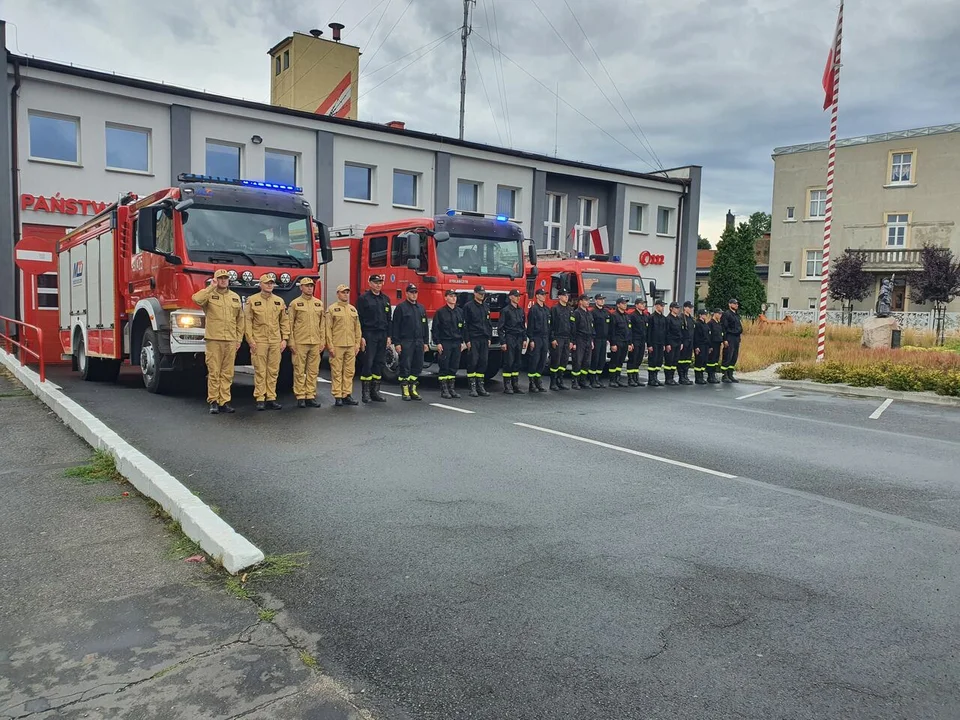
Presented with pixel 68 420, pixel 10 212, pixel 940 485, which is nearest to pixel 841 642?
pixel 940 485

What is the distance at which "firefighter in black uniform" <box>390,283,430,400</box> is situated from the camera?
1252cm

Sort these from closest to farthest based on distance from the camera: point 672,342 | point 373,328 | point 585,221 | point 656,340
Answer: point 373,328 < point 656,340 < point 672,342 < point 585,221

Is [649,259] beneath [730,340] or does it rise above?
above

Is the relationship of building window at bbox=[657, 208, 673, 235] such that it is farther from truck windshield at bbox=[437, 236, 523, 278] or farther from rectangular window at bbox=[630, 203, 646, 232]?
truck windshield at bbox=[437, 236, 523, 278]

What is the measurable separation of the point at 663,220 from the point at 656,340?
19.4 metres

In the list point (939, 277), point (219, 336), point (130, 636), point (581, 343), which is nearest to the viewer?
point (130, 636)

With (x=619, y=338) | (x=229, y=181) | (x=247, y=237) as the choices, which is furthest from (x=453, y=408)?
(x=619, y=338)

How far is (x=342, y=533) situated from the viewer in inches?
200

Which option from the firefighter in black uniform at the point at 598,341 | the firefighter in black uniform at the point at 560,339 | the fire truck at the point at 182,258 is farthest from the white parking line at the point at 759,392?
the fire truck at the point at 182,258

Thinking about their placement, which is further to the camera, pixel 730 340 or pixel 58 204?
pixel 58 204

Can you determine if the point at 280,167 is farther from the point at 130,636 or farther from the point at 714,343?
the point at 130,636

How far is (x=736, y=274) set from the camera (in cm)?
4494

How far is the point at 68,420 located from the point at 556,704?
7.55 m

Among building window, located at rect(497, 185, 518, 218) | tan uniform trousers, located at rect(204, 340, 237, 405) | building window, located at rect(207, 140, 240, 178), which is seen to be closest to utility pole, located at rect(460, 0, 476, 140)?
building window, located at rect(497, 185, 518, 218)
